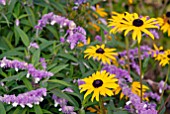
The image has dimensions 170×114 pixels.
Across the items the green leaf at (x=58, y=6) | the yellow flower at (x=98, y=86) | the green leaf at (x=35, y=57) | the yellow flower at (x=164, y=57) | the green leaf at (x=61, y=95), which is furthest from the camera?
the green leaf at (x=58, y=6)

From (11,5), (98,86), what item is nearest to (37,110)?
(98,86)

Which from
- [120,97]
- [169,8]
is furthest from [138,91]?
[169,8]

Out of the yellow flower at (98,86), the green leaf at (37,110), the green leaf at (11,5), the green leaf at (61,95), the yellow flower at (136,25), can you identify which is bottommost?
the green leaf at (37,110)

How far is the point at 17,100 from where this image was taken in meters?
1.82

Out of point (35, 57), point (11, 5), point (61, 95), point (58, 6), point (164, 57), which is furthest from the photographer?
point (58, 6)

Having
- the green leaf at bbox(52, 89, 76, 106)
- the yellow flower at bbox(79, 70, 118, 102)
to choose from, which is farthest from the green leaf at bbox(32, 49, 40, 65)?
the yellow flower at bbox(79, 70, 118, 102)

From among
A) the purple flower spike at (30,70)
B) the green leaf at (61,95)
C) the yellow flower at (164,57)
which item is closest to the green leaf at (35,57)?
the purple flower spike at (30,70)

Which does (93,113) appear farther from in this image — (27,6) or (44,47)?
(27,6)

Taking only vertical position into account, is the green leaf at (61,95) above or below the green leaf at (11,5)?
below

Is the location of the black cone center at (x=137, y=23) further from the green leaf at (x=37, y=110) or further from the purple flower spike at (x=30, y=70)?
the green leaf at (x=37, y=110)

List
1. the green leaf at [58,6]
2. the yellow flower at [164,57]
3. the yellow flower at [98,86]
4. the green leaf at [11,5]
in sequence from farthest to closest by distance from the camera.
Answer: the green leaf at [58,6]
the green leaf at [11,5]
the yellow flower at [164,57]
the yellow flower at [98,86]

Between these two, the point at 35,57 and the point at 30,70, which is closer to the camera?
the point at 30,70

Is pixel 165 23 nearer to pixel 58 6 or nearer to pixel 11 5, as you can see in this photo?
pixel 58 6

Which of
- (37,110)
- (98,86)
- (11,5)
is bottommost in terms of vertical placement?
(37,110)
